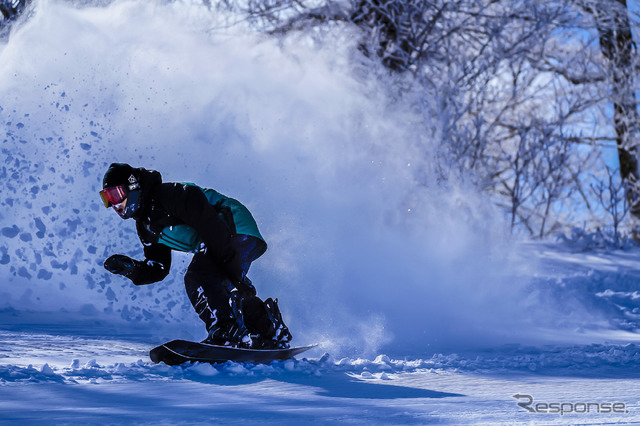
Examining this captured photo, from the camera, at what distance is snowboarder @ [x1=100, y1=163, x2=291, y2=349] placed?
382 cm

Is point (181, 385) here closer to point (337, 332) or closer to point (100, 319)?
point (337, 332)

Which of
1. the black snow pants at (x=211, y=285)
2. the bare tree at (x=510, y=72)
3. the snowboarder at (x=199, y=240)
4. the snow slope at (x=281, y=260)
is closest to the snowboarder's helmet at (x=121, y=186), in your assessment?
the snowboarder at (x=199, y=240)

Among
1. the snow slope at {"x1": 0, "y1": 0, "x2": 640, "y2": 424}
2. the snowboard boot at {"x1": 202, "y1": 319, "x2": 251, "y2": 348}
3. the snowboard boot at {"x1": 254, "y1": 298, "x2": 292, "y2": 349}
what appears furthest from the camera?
the snowboard boot at {"x1": 254, "y1": 298, "x2": 292, "y2": 349}

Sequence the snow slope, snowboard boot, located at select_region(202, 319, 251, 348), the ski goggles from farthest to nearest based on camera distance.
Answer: snowboard boot, located at select_region(202, 319, 251, 348) → the ski goggles → the snow slope

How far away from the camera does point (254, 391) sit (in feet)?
11.0

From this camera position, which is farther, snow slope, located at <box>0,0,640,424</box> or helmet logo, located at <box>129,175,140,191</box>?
helmet logo, located at <box>129,175,140,191</box>

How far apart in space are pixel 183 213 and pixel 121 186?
1.05 ft

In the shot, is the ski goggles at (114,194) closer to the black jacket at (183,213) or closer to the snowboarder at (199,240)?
the snowboarder at (199,240)

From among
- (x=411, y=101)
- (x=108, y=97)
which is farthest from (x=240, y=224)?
(x=411, y=101)

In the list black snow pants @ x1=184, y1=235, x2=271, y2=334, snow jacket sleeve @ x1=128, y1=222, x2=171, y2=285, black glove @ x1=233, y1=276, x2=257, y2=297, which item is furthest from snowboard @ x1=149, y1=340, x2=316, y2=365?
snow jacket sleeve @ x1=128, y1=222, x2=171, y2=285

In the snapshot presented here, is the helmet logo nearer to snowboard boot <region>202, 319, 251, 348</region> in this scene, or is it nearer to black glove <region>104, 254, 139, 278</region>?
black glove <region>104, 254, 139, 278</region>

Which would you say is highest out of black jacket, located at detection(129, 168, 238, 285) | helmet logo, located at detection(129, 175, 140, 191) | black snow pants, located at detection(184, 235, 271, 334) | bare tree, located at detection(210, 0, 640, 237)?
bare tree, located at detection(210, 0, 640, 237)

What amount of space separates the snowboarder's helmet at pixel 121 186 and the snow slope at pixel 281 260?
803 mm

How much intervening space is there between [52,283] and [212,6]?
678cm
